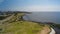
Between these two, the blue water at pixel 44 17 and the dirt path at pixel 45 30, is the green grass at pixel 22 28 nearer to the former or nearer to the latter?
the dirt path at pixel 45 30

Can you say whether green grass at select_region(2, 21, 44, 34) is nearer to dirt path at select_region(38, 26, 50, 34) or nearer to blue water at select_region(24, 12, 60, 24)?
dirt path at select_region(38, 26, 50, 34)

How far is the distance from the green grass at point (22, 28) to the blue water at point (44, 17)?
0.24 meters

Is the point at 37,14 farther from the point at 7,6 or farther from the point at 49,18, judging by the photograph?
the point at 7,6

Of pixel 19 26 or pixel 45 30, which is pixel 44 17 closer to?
pixel 45 30

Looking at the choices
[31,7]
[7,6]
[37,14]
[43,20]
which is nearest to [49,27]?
[43,20]

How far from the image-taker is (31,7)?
3.96m

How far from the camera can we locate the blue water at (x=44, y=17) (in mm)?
3814

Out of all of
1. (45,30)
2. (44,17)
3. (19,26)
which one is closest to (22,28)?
(19,26)

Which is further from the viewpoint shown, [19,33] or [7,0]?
[7,0]

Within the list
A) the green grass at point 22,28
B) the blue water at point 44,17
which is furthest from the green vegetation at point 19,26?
the blue water at point 44,17

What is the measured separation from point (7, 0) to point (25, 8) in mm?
646

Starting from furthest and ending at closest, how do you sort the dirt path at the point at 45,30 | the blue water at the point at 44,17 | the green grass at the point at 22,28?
1. the blue water at the point at 44,17
2. the dirt path at the point at 45,30
3. the green grass at the point at 22,28

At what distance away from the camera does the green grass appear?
10.5 feet

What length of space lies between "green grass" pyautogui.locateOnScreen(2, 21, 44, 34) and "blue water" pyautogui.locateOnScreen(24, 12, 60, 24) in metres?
0.24
